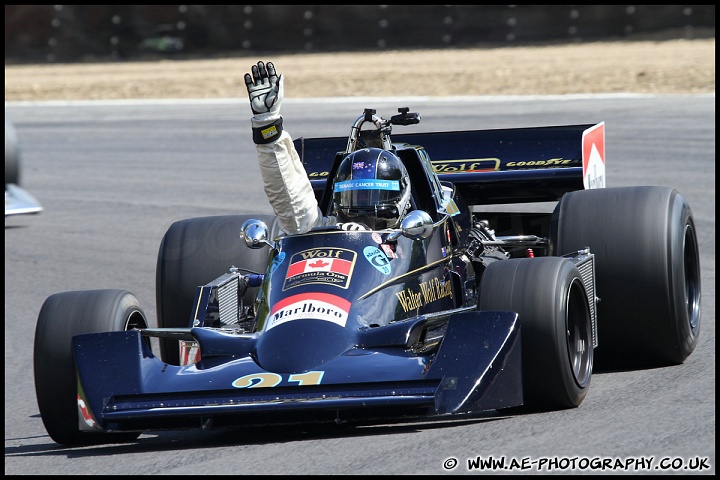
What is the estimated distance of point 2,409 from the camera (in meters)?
8.30

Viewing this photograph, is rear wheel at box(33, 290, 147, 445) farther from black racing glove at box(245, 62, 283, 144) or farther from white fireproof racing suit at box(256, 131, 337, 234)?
black racing glove at box(245, 62, 283, 144)

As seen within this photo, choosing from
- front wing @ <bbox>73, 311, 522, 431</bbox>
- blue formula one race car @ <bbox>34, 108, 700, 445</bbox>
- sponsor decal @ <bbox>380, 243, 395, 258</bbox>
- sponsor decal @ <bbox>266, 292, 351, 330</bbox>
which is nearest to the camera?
front wing @ <bbox>73, 311, 522, 431</bbox>

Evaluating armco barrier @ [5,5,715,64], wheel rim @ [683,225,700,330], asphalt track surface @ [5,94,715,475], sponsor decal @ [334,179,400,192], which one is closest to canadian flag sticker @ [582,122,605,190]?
wheel rim @ [683,225,700,330]

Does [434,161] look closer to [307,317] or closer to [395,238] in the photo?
[395,238]

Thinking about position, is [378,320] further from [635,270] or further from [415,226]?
[635,270]

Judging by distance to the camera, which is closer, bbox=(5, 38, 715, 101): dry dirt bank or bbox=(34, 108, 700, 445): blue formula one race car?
bbox=(34, 108, 700, 445): blue formula one race car

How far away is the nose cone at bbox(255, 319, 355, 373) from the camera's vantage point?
6402 millimetres

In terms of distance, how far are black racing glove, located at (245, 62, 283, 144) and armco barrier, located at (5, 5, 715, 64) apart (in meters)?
24.2

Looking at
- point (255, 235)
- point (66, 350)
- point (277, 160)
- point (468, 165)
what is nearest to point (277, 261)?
point (255, 235)

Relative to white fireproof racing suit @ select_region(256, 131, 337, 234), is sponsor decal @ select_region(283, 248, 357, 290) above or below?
below

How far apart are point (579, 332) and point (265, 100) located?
2.08m

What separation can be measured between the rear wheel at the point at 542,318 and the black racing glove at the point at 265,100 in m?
1.37

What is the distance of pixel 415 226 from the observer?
7.12 metres

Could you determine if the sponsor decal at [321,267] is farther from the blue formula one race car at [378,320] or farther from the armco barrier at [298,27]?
the armco barrier at [298,27]
